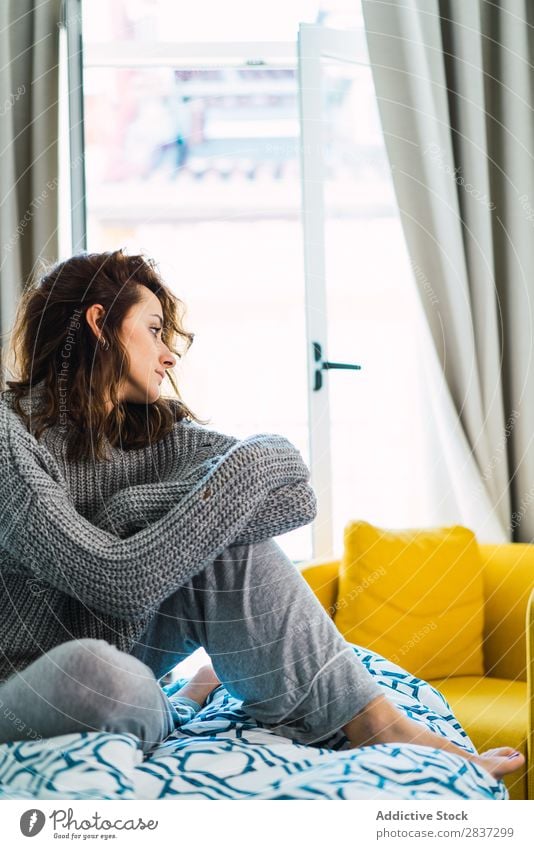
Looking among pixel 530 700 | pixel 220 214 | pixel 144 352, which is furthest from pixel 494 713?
pixel 220 214

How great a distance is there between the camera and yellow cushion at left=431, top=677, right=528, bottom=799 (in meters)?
1.31

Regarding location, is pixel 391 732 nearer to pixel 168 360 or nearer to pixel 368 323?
pixel 168 360

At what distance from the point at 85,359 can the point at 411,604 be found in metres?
0.81

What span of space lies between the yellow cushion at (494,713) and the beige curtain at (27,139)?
109 cm

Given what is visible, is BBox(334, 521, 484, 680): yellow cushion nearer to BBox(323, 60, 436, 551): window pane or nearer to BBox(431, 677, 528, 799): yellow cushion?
BBox(431, 677, 528, 799): yellow cushion

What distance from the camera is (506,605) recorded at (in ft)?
5.42

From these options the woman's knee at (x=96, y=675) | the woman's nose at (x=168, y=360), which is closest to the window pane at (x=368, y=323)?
the woman's nose at (x=168, y=360)

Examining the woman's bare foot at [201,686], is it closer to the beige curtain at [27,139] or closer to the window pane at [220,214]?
the window pane at [220,214]

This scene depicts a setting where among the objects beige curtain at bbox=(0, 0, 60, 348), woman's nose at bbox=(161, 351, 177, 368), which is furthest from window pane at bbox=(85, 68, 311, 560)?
woman's nose at bbox=(161, 351, 177, 368)

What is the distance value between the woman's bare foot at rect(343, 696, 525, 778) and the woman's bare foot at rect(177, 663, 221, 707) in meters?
0.27

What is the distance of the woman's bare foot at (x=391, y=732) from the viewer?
95 cm

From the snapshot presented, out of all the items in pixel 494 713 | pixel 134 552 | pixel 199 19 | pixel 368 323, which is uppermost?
pixel 199 19

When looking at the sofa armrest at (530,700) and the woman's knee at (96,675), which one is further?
the sofa armrest at (530,700)
